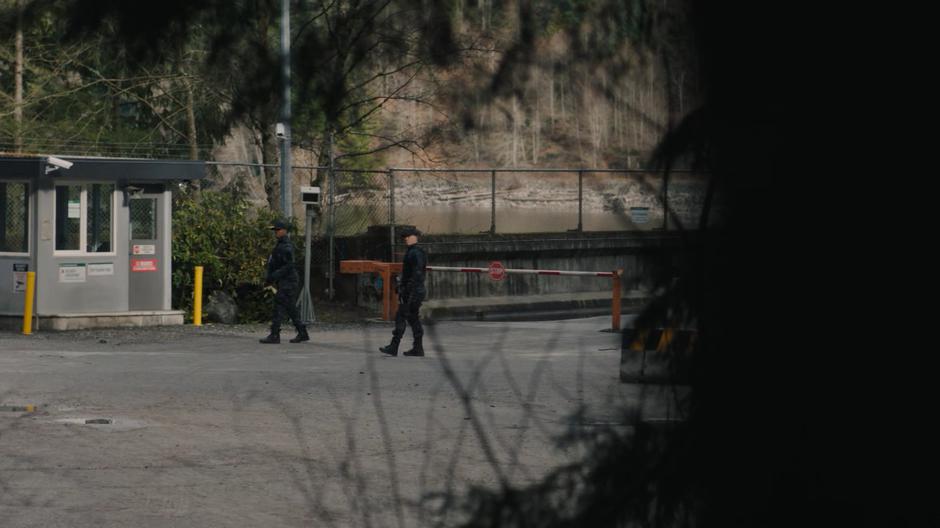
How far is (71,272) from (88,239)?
2.17 ft

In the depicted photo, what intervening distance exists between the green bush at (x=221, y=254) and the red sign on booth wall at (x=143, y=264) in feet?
3.87

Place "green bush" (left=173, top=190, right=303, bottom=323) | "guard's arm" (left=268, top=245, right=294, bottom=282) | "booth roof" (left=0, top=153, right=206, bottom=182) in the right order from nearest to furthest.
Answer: "guard's arm" (left=268, top=245, right=294, bottom=282) → "booth roof" (left=0, top=153, right=206, bottom=182) → "green bush" (left=173, top=190, right=303, bottom=323)

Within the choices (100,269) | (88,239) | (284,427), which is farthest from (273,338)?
(284,427)

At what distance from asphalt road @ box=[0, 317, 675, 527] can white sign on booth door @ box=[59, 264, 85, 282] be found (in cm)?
219

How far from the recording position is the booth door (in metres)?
21.7

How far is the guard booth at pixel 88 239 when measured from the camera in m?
20.6

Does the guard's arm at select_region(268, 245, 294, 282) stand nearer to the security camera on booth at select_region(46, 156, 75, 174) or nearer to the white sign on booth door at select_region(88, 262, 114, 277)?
the white sign on booth door at select_region(88, 262, 114, 277)

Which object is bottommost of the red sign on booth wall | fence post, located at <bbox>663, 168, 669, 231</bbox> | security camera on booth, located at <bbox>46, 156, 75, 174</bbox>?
the red sign on booth wall

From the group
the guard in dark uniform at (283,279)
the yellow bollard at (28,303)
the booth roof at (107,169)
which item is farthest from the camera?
the booth roof at (107,169)

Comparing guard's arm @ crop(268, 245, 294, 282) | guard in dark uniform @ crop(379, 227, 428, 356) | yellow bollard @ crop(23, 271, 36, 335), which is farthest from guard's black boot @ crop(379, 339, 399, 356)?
yellow bollard @ crop(23, 271, 36, 335)

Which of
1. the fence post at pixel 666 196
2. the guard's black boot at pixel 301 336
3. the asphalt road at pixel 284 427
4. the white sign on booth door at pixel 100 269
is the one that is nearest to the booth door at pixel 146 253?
the white sign on booth door at pixel 100 269

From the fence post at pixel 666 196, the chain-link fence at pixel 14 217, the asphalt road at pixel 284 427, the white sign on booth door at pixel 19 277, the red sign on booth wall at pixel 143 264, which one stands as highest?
the chain-link fence at pixel 14 217

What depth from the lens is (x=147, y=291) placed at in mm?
21750

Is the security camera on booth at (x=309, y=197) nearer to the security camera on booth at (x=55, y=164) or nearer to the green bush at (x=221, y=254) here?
the green bush at (x=221, y=254)
